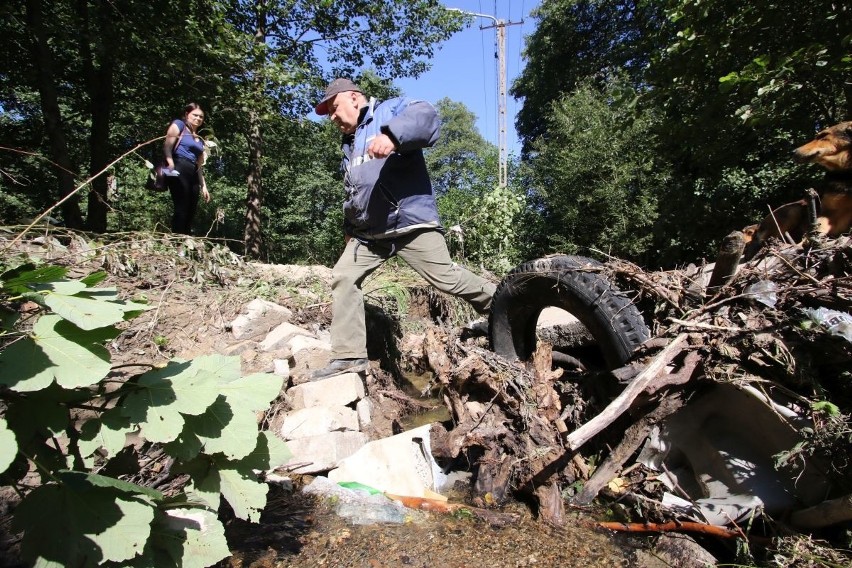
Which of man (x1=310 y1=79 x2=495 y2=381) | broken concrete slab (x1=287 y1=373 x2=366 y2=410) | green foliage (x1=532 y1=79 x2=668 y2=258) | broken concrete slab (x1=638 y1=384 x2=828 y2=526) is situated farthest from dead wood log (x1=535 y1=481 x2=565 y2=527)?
green foliage (x1=532 y1=79 x2=668 y2=258)

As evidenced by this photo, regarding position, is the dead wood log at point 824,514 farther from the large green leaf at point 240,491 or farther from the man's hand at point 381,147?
the man's hand at point 381,147

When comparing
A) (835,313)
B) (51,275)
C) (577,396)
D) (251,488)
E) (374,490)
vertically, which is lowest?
(374,490)

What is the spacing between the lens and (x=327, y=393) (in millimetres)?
2717

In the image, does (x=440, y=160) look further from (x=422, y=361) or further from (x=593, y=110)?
(x=422, y=361)

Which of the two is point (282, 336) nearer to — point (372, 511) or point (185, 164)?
point (372, 511)

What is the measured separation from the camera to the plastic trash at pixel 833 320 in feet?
5.99

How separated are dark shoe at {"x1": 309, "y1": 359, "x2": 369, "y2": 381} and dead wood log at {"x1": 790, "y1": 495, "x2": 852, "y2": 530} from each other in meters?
2.15

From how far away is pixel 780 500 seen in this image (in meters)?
1.83

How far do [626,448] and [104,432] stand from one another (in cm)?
184

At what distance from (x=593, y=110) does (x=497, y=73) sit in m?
6.89

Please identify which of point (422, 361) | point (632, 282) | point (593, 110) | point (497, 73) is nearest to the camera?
point (632, 282)

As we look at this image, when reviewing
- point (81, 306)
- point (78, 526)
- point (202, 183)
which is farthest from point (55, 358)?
point (202, 183)

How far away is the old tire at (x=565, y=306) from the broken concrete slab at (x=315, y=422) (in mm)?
1044

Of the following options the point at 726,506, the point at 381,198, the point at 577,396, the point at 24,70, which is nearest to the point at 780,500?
the point at 726,506
